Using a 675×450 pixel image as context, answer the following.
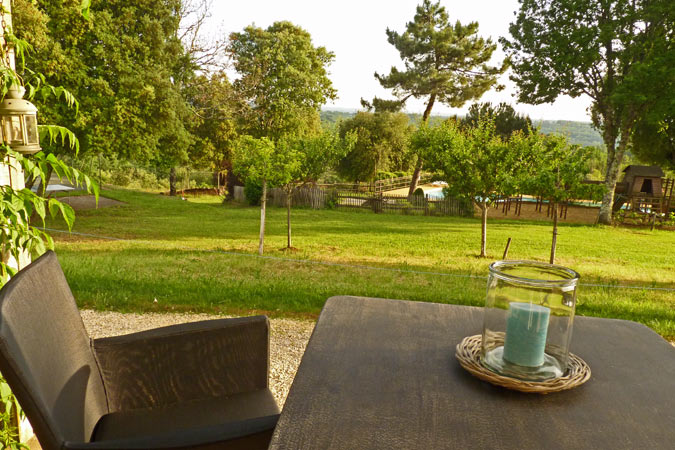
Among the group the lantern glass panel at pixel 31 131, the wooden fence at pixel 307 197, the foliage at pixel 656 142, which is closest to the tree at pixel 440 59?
the wooden fence at pixel 307 197

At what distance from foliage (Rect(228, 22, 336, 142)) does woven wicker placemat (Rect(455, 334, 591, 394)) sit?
78.0ft

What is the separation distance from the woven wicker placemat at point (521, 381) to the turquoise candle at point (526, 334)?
0.06 meters

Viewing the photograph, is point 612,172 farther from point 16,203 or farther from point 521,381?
point 16,203

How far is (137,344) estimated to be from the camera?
1.67 meters

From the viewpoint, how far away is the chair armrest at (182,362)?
165 centimetres

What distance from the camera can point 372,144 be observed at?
32469mm

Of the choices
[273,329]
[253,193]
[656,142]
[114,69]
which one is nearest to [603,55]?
[656,142]

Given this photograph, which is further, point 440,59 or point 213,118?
point 440,59

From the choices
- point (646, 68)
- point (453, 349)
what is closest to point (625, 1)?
point (646, 68)

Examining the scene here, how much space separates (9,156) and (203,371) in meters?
1.21

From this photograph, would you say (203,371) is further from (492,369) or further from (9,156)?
(9,156)

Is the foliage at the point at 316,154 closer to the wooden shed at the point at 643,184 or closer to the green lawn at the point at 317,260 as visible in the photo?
the green lawn at the point at 317,260

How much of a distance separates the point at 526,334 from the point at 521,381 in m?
0.12

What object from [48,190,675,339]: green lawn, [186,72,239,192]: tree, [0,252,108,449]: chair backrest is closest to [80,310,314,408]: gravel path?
[48,190,675,339]: green lawn
